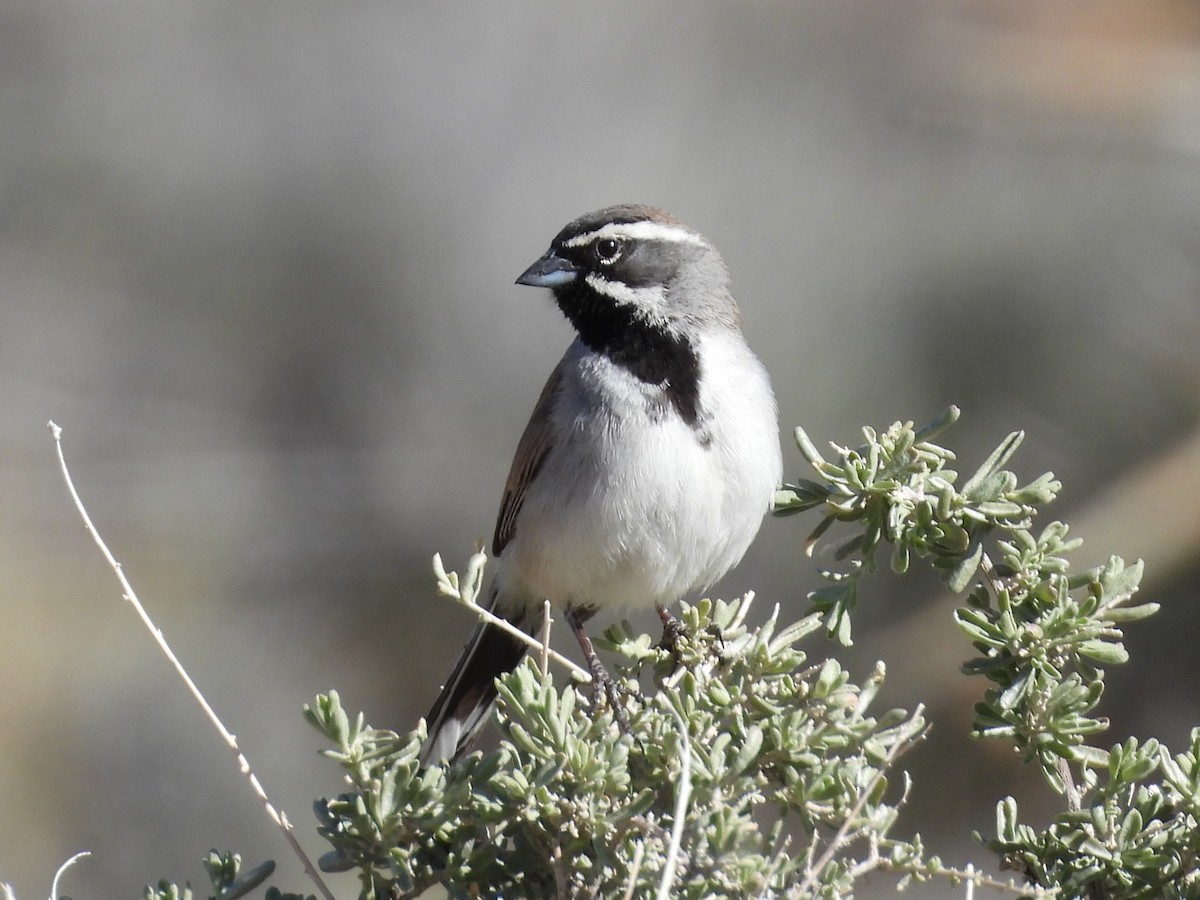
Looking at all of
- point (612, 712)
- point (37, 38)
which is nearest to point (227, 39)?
point (37, 38)

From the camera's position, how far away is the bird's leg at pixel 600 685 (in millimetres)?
2313

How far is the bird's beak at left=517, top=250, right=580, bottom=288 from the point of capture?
4.00m

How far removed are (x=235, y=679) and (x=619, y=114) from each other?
303 centimetres

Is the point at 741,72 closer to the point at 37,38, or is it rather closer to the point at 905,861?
the point at 37,38

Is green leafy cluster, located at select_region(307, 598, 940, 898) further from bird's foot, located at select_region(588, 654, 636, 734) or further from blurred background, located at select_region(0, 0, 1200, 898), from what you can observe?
blurred background, located at select_region(0, 0, 1200, 898)

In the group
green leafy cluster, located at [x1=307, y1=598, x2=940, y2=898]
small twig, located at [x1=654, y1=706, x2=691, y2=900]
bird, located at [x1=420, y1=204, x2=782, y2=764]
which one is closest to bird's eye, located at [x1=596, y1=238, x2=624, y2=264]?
bird, located at [x1=420, y1=204, x2=782, y2=764]

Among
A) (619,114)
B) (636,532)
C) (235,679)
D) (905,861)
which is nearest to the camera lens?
(905,861)

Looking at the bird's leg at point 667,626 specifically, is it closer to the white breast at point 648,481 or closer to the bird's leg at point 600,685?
the white breast at point 648,481

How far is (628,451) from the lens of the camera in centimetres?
369

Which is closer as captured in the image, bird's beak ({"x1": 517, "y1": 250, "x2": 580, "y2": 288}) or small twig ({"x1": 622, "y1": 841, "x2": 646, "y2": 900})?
small twig ({"x1": 622, "y1": 841, "x2": 646, "y2": 900})

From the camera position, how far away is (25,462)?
6238 millimetres

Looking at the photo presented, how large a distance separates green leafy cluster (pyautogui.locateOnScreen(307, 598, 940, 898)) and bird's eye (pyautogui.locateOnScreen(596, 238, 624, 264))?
2.12 meters

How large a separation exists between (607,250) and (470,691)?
4.56ft

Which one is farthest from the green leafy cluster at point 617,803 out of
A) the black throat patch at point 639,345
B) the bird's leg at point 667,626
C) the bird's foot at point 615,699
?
the bird's leg at point 667,626
